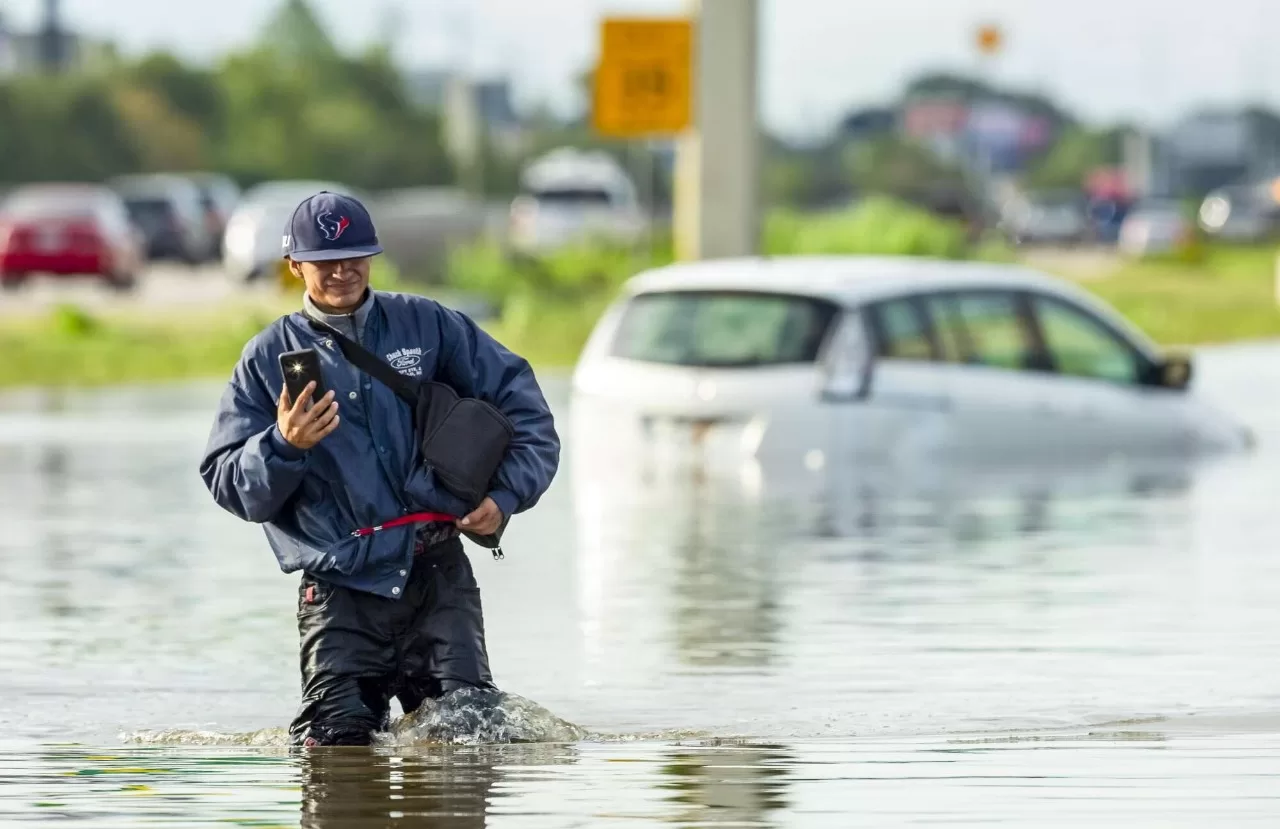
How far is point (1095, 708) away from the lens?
1091cm

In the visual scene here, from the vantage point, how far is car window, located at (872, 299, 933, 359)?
18.5 meters

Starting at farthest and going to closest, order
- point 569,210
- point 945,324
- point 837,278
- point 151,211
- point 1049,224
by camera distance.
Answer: point 1049,224
point 151,211
point 569,210
point 945,324
point 837,278

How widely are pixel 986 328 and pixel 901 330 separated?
798 millimetres

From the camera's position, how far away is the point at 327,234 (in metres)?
8.91

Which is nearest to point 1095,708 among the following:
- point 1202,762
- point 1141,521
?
point 1202,762

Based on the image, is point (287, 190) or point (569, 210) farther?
point (287, 190)

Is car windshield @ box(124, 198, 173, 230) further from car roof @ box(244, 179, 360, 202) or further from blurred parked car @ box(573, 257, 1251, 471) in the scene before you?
blurred parked car @ box(573, 257, 1251, 471)

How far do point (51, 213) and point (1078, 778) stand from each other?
4086 cm

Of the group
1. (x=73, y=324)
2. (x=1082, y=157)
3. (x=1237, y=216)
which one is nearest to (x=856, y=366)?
(x=73, y=324)

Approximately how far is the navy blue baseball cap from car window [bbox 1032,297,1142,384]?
10.9 metres

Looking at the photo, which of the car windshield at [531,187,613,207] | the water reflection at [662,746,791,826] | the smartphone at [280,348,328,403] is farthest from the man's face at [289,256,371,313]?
the car windshield at [531,187,613,207]

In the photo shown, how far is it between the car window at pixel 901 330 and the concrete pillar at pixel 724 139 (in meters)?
9.87

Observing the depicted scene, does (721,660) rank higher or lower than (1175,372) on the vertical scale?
lower

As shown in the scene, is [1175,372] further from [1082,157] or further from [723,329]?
[1082,157]
